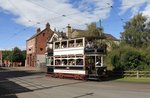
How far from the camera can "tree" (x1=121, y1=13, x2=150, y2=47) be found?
221 ft

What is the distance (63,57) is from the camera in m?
35.4

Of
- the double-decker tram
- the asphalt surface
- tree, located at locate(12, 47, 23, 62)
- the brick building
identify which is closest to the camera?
the asphalt surface

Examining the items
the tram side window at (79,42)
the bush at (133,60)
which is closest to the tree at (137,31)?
the bush at (133,60)

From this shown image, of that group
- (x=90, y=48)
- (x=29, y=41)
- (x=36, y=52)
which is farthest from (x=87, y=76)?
(x=29, y=41)

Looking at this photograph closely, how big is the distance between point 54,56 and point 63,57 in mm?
2197

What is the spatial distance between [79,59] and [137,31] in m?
38.9

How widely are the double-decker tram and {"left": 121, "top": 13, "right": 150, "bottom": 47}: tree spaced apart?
33.3 meters

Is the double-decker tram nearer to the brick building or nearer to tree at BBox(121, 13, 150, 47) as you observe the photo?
tree at BBox(121, 13, 150, 47)

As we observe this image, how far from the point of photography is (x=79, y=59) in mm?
32969

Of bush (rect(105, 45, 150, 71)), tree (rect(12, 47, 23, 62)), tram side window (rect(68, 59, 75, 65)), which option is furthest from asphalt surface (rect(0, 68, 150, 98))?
tree (rect(12, 47, 23, 62))

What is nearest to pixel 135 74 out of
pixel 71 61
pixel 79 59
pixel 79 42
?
pixel 79 59

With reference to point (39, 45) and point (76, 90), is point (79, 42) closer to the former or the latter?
point (76, 90)

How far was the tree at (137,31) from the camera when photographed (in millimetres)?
67438

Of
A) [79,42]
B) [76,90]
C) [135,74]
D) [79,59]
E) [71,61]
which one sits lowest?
[76,90]
